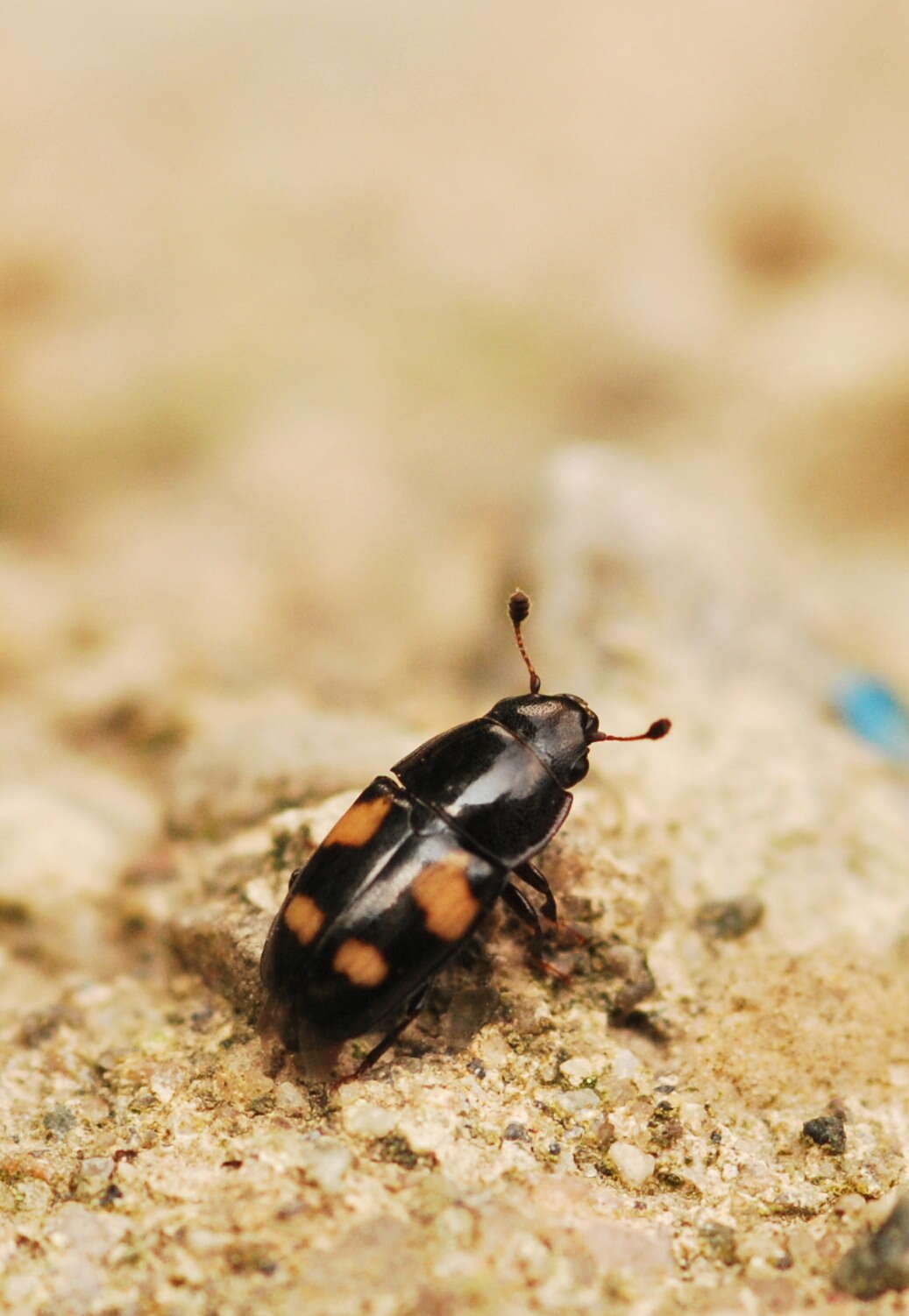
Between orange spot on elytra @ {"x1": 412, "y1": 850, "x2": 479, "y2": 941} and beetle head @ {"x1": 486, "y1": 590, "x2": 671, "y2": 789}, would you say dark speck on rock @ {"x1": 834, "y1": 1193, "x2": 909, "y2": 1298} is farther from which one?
beetle head @ {"x1": 486, "y1": 590, "x2": 671, "y2": 789}

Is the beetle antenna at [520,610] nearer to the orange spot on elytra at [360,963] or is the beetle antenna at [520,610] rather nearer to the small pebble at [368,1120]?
the orange spot on elytra at [360,963]

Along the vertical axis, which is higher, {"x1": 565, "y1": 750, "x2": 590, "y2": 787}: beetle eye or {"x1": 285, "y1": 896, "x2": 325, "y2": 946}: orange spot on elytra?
{"x1": 565, "y1": 750, "x2": 590, "y2": 787}: beetle eye

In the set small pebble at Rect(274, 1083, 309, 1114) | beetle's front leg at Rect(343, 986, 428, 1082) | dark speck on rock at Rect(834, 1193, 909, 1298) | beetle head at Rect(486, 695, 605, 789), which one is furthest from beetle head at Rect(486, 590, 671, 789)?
dark speck on rock at Rect(834, 1193, 909, 1298)

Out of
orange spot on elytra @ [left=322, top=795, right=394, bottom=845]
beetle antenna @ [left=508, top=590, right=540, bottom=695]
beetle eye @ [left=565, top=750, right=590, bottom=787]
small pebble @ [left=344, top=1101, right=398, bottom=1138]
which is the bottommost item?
small pebble @ [left=344, top=1101, right=398, bottom=1138]

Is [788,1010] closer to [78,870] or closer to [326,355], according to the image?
[78,870]

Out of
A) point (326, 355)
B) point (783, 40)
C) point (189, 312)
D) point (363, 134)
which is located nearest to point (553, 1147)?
point (326, 355)

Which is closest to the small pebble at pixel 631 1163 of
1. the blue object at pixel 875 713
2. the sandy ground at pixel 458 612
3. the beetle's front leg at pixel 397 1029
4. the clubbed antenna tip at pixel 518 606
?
the sandy ground at pixel 458 612
